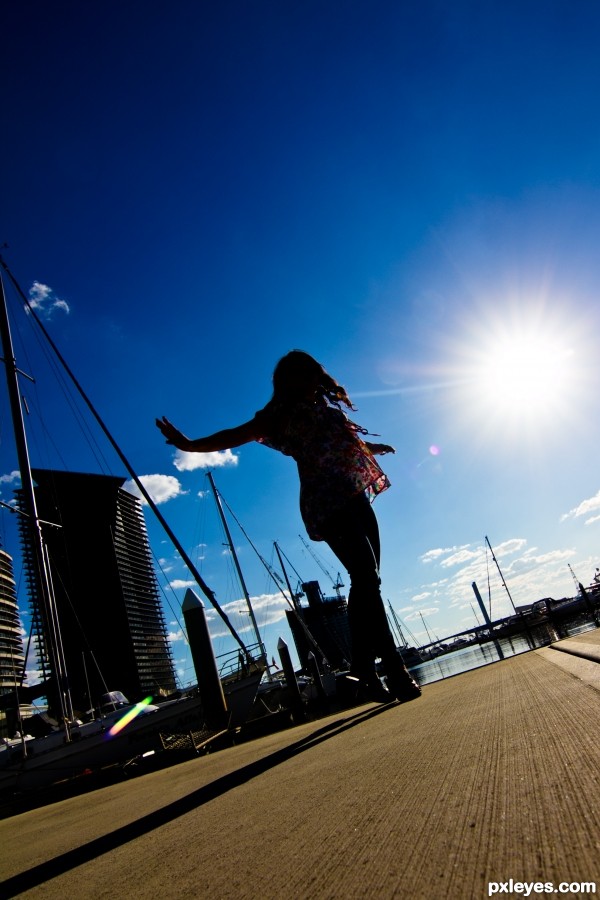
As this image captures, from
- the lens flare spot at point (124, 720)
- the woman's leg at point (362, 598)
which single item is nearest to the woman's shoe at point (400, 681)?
the woman's leg at point (362, 598)

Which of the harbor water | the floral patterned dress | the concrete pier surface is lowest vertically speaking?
the harbor water

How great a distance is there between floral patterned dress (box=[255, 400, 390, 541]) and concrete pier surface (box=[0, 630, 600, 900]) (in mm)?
1454

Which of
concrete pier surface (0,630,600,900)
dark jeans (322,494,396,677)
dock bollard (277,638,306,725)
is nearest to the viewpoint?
concrete pier surface (0,630,600,900)

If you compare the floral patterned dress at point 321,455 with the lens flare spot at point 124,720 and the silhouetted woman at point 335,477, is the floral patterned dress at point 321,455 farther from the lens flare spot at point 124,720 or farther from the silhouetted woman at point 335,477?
the lens flare spot at point 124,720

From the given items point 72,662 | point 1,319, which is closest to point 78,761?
point 1,319

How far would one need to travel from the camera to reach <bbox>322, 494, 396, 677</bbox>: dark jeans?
97.8 inches

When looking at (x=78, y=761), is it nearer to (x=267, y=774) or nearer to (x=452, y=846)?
(x=267, y=774)

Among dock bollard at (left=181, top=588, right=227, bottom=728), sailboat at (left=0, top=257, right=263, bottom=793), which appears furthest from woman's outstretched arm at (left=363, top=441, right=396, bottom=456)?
sailboat at (left=0, top=257, right=263, bottom=793)

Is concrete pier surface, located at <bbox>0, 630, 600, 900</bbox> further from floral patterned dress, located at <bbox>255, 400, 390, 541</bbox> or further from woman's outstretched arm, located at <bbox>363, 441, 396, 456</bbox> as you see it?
woman's outstretched arm, located at <bbox>363, 441, 396, 456</bbox>

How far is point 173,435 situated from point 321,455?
1068 mm

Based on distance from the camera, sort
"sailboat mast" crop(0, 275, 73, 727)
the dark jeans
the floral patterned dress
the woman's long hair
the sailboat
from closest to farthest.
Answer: the dark jeans → the floral patterned dress → the woman's long hair → the sailboat → "sailboat mast" crop(0, 275, 73, 727)

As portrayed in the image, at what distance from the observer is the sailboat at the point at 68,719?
11.5 m

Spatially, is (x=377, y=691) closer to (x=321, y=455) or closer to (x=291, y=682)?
(x=321, y=455)

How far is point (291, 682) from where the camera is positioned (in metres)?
12.5
